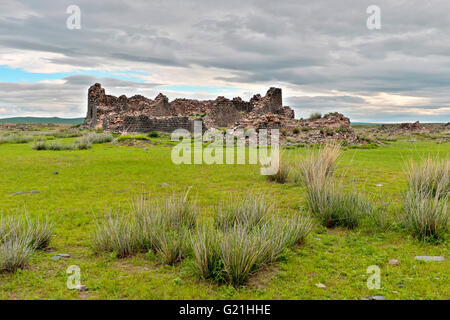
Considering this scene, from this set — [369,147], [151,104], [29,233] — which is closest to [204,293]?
[29,233]

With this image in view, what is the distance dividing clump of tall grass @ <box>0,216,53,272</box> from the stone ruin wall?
35.3 meters

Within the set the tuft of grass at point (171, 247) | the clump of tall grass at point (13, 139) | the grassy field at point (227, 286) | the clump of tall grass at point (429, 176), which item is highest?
the clump of tall grass at point (13, 139)

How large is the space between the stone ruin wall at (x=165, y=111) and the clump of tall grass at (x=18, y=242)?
116 ft

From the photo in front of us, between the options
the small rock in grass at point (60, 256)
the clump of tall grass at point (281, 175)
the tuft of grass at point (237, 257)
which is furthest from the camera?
the clump of tall grass at point (281, 175)

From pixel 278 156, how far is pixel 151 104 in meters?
44.7

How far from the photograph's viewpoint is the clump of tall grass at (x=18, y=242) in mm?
4625

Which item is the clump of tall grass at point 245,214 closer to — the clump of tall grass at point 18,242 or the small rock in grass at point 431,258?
the small rock in grass at point 431,258

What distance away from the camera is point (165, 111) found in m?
56.7

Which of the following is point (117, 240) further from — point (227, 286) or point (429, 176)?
point (429, 176)

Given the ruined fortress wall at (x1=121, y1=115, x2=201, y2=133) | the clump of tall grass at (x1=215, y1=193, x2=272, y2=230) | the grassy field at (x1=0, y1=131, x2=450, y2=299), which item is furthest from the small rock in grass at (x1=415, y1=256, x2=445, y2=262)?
the ruined fortress wall at (x1=121, y1=115, x2=201, y2=133)

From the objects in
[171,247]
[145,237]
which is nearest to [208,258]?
[171,247]

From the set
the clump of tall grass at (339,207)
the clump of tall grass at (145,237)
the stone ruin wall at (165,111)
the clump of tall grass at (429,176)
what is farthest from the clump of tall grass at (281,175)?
the stone ruin wall at (165,111)
